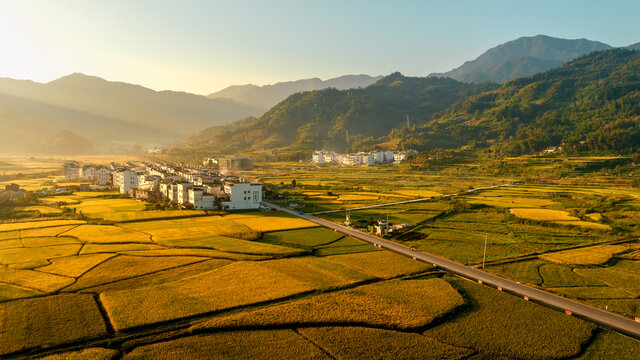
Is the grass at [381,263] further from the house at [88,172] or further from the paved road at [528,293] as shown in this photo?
the house at [88,172]

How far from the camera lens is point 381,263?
34.6 meters

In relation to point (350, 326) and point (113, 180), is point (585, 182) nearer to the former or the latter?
point (350, 326)

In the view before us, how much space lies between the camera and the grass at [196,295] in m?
22.9

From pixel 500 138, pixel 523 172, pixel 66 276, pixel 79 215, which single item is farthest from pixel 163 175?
pixel 500 138

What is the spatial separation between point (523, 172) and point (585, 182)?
20.1m

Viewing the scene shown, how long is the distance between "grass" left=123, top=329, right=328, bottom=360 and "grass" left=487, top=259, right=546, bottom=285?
2152 centimetres

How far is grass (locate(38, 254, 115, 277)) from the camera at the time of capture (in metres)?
30.1

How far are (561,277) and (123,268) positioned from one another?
39845 millimetres

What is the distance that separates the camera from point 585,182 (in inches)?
3460

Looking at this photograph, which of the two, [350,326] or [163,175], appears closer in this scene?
[350,326]

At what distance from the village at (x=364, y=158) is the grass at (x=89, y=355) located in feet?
461

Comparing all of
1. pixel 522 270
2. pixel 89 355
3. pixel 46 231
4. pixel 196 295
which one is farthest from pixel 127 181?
pixel 522 270

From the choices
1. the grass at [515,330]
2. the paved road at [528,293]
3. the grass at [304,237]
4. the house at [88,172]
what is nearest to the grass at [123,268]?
the grass at [304,237]

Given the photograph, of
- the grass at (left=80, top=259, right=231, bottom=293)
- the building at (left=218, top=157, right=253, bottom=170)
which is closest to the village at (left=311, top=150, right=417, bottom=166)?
the building at (left=218, top=157, right=253, bottom=170)
